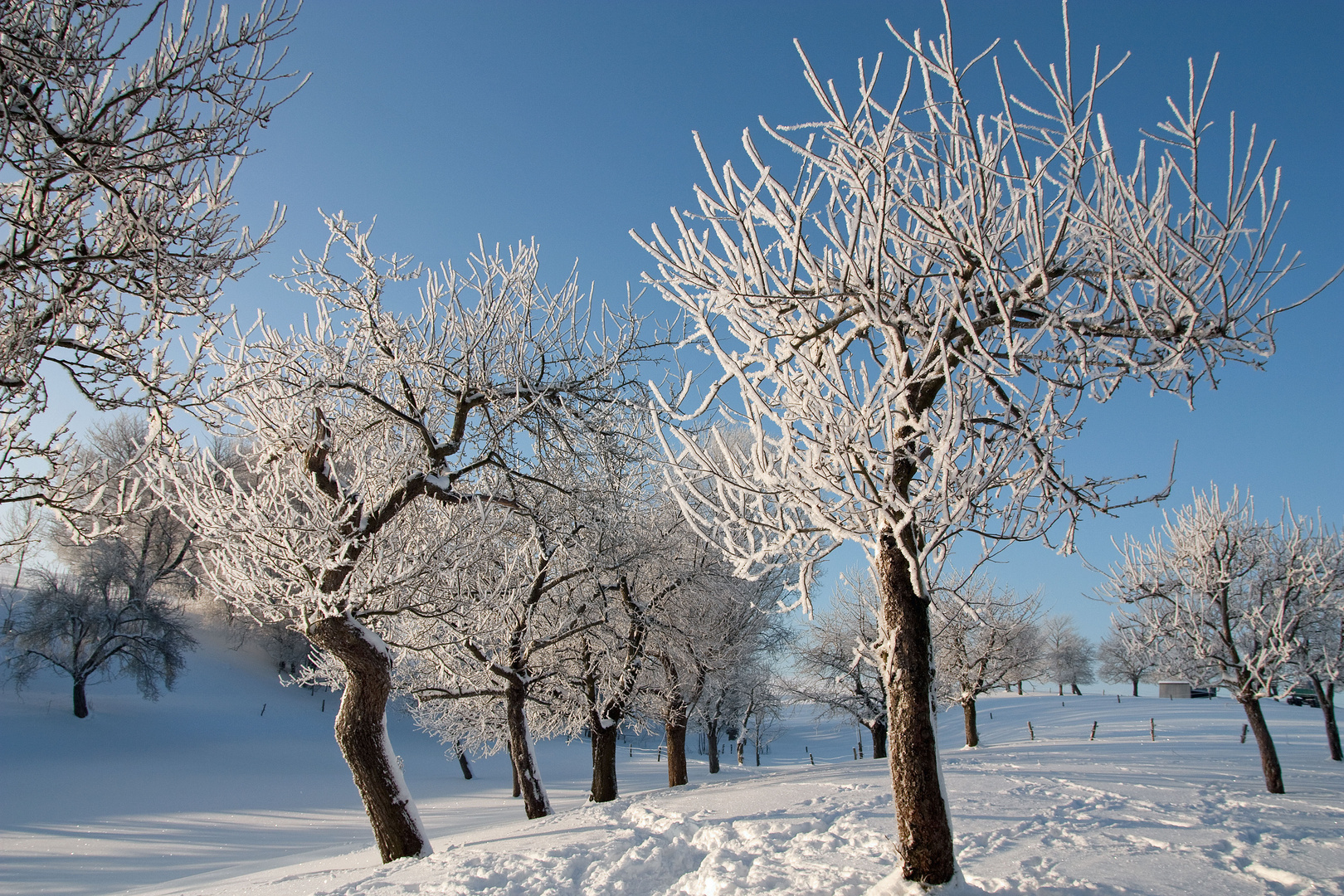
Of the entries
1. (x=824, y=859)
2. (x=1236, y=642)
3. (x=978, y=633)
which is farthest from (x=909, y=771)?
(x=978, y=633)

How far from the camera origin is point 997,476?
3547mm

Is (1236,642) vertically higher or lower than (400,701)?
higher

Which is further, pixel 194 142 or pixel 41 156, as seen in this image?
pixel 194 142

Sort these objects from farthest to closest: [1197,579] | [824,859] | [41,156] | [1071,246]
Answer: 1. [1197,579]
2. [824,859]
3. [1071,246]
4. [41,156]

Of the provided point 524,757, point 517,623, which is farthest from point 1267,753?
point 517,623

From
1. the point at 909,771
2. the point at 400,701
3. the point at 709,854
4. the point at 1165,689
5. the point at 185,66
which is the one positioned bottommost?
the point at 1165,689

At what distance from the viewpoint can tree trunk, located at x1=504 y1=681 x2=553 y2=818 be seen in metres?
11.3

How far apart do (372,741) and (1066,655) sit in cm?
6959

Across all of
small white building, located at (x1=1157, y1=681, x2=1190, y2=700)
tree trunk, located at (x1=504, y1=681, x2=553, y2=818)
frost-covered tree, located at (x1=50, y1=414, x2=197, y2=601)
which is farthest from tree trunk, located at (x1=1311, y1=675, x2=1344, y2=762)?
small white building, located at (x1=1157, y1=681, x2=1190, y2=700)

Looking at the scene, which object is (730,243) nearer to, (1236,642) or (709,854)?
(709,854)

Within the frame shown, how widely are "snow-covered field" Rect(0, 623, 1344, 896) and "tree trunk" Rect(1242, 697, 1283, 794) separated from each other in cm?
43

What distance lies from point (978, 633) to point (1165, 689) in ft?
142

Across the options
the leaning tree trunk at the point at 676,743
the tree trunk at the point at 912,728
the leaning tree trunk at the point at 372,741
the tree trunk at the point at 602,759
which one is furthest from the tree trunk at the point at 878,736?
the tree trunk at the point at 912,728

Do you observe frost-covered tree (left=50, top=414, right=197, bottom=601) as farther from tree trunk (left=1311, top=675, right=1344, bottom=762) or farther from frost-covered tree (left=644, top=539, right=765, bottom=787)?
tree trunk (left=1311, top=675, right=1344, bottom=762)
